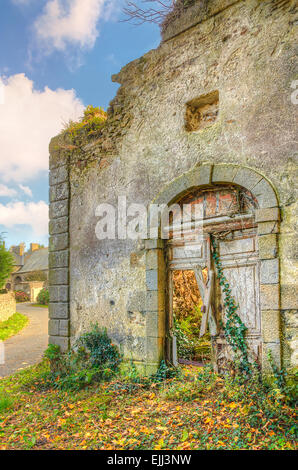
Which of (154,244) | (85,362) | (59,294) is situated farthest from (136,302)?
(59,294)

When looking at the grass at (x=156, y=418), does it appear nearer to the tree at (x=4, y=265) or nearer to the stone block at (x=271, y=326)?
the stone block at (x=271, y=326)

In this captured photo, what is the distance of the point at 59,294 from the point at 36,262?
3138 cm

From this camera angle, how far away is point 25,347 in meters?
11.4

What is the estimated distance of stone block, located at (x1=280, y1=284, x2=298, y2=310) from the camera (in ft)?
14.4

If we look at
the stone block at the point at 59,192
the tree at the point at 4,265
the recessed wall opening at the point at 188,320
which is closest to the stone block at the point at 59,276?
the stone block at the point at 59,192

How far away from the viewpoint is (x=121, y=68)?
21.8 ft

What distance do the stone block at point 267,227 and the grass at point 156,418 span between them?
2.03 meters

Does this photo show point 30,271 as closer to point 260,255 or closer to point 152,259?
point 152,259

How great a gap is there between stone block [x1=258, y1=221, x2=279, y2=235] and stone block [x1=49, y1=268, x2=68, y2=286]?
412cm

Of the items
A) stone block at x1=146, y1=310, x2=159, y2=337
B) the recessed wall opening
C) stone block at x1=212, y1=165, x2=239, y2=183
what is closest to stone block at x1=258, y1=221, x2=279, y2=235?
stone block at x1=212, y1=165, x2=239, y2=183
